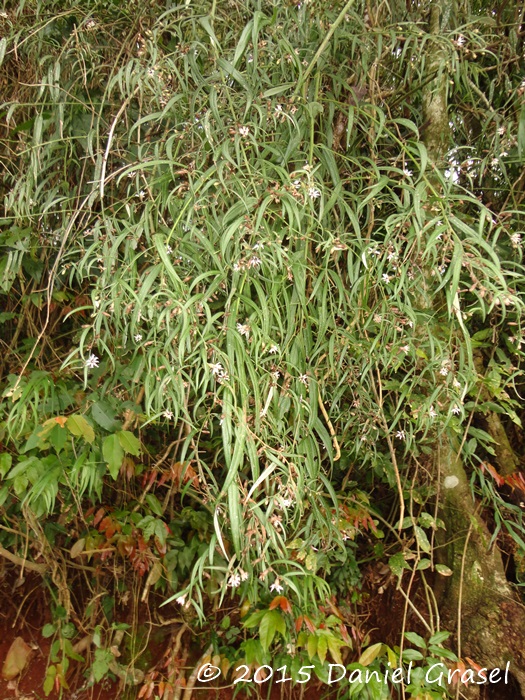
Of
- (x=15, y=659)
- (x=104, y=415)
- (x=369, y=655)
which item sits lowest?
(x=15, y=659)

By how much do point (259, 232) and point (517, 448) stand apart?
1.22 metres

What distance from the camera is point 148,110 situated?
1116 millimetres

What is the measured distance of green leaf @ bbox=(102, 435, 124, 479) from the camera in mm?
1139

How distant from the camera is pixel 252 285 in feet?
3.46

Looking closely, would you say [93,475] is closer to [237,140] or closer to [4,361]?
[4,361]

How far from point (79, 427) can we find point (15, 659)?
859mm

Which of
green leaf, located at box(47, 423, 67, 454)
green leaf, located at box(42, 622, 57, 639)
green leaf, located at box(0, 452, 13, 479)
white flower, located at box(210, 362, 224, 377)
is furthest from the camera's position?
green leaf, located at box(42, 622, 57, 639)

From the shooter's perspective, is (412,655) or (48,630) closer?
(412,655)

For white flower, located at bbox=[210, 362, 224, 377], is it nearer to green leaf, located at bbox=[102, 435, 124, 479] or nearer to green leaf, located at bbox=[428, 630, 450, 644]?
green leaf, located at bbox=[102, 435, 124, 479]

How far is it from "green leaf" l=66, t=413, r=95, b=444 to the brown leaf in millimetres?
822

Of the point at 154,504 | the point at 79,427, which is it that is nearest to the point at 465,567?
the point at 154,504

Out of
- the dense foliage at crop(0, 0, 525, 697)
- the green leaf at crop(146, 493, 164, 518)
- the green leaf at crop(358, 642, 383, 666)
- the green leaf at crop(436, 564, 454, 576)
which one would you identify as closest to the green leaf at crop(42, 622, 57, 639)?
the dense foliage at crop(0, 0, 525, 697)

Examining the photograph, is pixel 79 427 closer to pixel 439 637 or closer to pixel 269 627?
pixel 269 627

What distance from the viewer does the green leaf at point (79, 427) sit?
1126 mm
